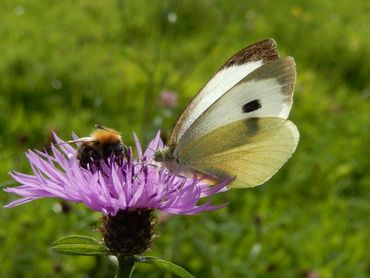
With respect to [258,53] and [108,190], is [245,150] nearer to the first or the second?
[258,53]

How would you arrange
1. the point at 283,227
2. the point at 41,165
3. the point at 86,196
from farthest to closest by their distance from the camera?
the point at 283,227 → the point at 41,165 → the point at 86,196

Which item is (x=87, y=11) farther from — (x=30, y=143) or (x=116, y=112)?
(x=30, y=143)

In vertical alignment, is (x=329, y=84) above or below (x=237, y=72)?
above

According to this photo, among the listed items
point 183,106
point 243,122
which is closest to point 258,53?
point 243,122

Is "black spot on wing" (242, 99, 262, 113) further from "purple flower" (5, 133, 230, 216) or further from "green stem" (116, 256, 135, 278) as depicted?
"green stem" (116, 256, 135, 278)

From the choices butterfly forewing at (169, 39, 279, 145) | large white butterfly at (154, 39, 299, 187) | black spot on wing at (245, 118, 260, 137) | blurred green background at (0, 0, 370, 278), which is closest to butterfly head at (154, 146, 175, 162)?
large white butterfly at (154, 39, 299, 187)

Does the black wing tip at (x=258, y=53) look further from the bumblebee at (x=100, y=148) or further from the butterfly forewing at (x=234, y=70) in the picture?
the bumblebee at (x=100, y=148)

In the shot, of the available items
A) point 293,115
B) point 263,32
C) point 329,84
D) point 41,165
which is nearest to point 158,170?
point 41,165

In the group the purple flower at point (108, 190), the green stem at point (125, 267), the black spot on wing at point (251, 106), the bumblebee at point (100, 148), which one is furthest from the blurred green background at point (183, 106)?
the black spot on wing at point (251, 106)
